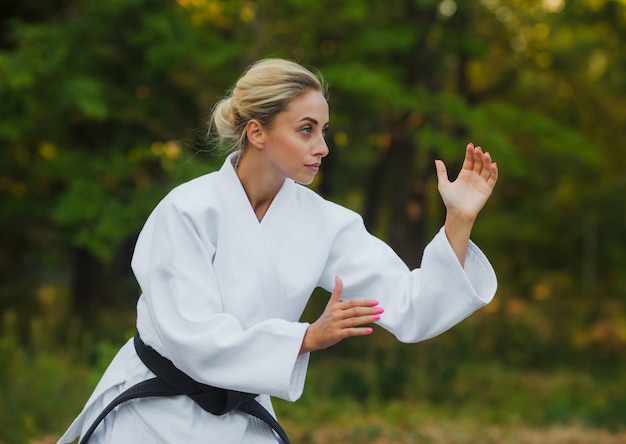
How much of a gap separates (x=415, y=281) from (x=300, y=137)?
58 cm

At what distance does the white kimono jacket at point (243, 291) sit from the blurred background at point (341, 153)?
13.1 ft

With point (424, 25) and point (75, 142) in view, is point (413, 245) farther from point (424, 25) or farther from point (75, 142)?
point (75, 142)

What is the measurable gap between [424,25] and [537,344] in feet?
18.9

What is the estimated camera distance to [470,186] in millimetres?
2625

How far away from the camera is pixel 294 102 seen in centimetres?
264

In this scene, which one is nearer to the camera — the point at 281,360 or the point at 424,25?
the point at 281,360

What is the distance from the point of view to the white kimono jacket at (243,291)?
2424mm

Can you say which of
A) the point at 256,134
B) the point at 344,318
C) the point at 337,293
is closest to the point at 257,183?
the point at 256,134

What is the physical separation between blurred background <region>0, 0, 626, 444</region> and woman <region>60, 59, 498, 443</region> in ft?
13.1

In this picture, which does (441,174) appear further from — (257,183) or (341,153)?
(341,153)

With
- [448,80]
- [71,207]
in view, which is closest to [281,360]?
[71,207]

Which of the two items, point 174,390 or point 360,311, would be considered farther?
point 174,390

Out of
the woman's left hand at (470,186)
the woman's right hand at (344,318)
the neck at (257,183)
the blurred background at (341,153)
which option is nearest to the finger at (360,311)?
the woman's right hand at (344,318)

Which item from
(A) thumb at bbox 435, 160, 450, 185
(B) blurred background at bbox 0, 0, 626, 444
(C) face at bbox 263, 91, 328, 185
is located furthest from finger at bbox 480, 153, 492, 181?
(B) blurred background at bbox 0, 0, 626, 444
